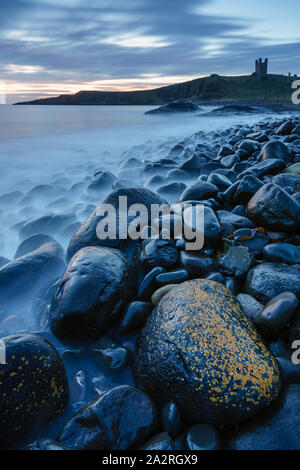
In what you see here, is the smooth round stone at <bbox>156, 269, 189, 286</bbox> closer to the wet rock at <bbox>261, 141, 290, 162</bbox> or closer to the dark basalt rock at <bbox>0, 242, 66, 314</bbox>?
the dark basalt rock at <bbox>0, 242, 66, 314</bbox>

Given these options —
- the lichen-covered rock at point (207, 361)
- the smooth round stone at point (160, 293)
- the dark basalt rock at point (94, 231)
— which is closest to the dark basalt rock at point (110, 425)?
the lichen-covered rock at point (207, 361)

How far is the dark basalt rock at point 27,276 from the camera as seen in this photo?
2.63 metres

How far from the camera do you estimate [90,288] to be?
83.5 inches

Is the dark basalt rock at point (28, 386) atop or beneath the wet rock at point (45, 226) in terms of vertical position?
beneath

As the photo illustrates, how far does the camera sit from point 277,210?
9.43 ft

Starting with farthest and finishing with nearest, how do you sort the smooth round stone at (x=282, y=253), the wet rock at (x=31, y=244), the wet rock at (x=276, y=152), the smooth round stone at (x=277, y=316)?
the wet rock at (x=276, y=152), the wet rock at (x=31, y=244), the smooth round stone at (x=282, y=253), the smooth round stone at (x=277, y=316)

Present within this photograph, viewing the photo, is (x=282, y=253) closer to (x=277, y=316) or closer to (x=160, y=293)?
(x=277, y=316)

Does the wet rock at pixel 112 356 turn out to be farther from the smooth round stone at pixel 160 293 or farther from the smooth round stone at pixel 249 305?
the smooth round stone at pixel 249 305

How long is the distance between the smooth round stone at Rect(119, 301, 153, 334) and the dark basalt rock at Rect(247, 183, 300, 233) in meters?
1.56

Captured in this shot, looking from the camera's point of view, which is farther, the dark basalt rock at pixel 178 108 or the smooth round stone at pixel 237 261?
the dark basalt rock at pixel 178 108

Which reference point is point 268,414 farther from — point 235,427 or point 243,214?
→ point 243,214

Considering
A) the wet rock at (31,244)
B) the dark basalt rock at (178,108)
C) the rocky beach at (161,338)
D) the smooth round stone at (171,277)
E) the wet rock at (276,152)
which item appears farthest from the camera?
the dark basalt rock at (178,108)

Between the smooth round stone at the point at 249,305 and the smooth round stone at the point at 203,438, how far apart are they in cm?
77
